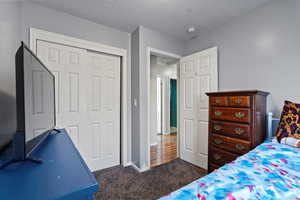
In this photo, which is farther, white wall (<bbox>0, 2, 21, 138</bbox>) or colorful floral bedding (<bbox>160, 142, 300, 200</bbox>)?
white wall (<bbox>0, 2, 21, 138</bbox>)

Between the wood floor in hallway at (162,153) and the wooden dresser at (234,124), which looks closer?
the wooden dresser at (234,124)

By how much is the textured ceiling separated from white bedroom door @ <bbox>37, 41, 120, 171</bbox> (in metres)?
0.55

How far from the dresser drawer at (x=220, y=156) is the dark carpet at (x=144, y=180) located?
1.57 ft

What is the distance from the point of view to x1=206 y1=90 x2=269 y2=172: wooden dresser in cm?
154

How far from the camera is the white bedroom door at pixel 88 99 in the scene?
1960mm

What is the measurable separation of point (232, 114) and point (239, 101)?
184mm

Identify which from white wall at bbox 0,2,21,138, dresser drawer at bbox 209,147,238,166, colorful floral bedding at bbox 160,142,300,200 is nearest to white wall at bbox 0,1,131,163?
white wall at bbox 0,2,21,138

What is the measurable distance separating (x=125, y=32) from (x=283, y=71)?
8.16 ft

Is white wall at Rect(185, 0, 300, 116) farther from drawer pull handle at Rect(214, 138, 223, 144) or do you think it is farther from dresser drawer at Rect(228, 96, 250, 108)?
drawer pull handle at Rect(214, 138, 223, 144)

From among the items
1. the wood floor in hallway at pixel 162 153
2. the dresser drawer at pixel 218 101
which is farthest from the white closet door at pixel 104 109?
the dresser drawer at pixel 218 101

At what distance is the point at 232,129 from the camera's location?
5.52 feet

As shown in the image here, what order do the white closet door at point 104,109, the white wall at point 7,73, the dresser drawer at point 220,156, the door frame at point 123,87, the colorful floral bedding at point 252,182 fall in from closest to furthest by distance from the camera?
the colorful floral bedding at point 252,182
the white wall at point 7,73
the dresser drawer at point 220,156
the door frame at point 123,87
the white closet door at point 104,109

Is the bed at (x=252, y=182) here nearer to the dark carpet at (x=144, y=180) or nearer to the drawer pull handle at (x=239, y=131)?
the drawer pull handle at (x=239, y=131)

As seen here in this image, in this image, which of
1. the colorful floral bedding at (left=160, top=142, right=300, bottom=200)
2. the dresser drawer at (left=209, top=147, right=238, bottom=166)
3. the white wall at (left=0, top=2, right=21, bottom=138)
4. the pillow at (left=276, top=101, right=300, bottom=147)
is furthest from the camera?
the dresser drawer at (left=209, top=147, right=238, bottom=166)
